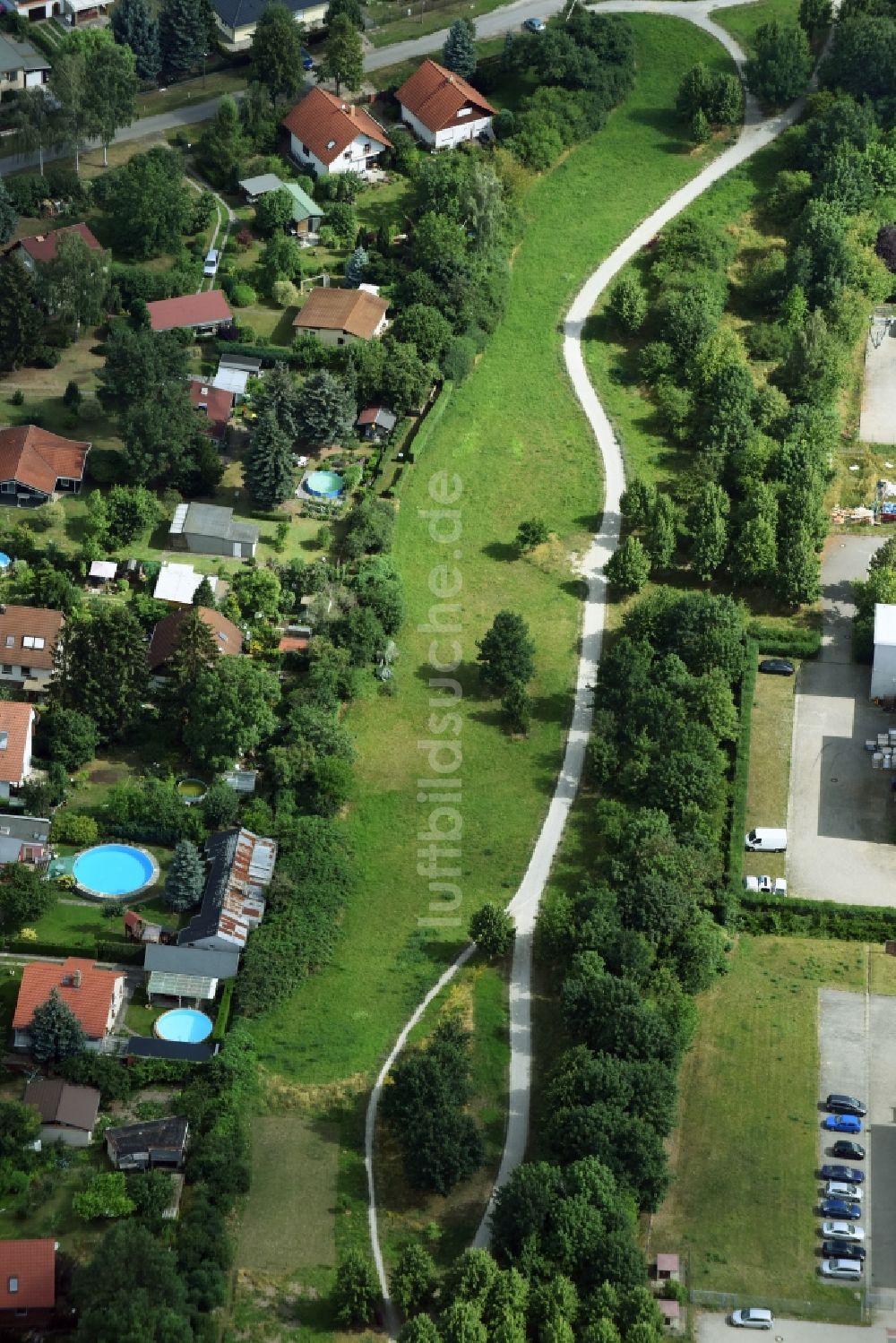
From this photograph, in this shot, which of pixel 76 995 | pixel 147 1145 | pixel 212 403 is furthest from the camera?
pixel 212 403

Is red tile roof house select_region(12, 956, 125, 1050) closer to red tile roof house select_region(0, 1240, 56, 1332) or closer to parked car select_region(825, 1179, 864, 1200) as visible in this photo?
red tile roof house select_region(0, 1240, 56, 1332)

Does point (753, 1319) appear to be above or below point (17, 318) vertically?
below

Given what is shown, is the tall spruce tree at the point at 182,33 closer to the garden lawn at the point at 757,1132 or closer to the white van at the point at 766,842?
the white van at the point at 766,842

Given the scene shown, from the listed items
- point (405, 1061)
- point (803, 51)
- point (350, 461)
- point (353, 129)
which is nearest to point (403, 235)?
point (353, 129)

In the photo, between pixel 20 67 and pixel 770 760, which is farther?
pixel 20 67

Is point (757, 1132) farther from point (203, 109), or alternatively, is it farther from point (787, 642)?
point (203, 109)

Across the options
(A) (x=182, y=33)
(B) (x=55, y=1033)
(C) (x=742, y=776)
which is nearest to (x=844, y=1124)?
(C) (x=742, y=776)

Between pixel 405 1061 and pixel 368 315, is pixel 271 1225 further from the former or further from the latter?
pixel 368 315

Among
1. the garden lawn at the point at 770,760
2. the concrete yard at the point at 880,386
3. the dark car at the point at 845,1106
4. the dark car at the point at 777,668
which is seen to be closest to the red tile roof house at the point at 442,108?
the concrete yard at the point at 880,386

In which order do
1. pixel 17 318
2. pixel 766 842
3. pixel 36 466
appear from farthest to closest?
pixel 17 318 → pixel 36 466 → pixel 766 842
